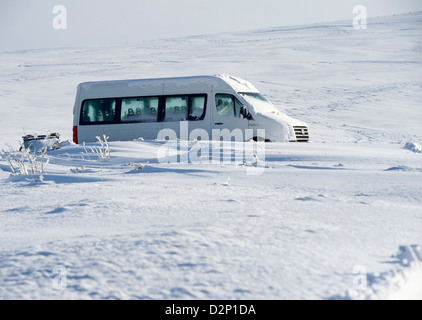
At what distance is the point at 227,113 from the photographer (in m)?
12.6

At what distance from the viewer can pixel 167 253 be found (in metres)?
2.70

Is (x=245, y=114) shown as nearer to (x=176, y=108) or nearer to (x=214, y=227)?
(x=176, y=108)

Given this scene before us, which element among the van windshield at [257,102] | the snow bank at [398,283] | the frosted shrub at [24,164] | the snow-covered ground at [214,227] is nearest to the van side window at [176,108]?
the van windshield at [257,102]

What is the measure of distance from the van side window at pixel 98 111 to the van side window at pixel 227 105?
283 cm

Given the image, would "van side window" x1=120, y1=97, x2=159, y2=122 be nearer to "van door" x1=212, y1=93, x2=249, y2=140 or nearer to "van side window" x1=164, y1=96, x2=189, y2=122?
"van side window" x1=164, y1=96, x2=189, y2=122

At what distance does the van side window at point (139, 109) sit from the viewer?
43.6 feet

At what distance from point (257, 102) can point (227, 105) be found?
75 cm

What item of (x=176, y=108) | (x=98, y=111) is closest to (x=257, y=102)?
(x=176, y=108)

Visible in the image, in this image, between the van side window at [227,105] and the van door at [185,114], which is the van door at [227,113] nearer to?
the van side window at [227,105]

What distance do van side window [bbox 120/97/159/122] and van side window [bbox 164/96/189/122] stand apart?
0.31 m

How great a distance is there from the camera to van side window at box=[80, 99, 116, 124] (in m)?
13.6

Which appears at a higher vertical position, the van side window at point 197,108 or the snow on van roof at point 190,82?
the snow on van roof at point 190,82

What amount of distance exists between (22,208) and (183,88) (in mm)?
9267

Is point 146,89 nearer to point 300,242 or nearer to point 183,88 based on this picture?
point 183,88
